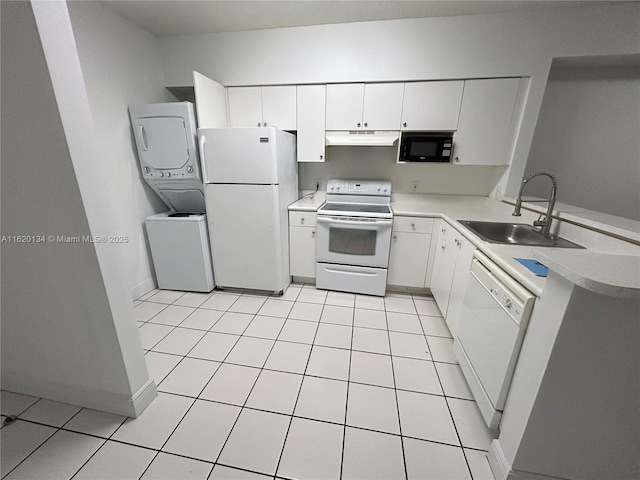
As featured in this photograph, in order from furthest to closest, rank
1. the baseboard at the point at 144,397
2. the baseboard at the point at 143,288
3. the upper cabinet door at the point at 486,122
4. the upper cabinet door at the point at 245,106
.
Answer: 1. the upper cabinet door at the point at 245,106
2. the baseboard at the point at 143,288
3. the upper cabinet door at the point at 486,122
4. the baseboard at the point at 144,397

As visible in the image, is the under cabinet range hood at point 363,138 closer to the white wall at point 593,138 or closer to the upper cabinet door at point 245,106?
the upper cabinet door at point 245,106

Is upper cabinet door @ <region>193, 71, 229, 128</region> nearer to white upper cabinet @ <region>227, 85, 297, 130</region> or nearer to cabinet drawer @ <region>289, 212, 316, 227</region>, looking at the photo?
white upper cabinet @ <region>227, 85, 297, 130</region>

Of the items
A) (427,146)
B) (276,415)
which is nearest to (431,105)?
(427,146)

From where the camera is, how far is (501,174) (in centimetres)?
248

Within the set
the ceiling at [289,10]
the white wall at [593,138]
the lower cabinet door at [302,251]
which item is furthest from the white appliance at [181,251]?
the white wall at [593,138]

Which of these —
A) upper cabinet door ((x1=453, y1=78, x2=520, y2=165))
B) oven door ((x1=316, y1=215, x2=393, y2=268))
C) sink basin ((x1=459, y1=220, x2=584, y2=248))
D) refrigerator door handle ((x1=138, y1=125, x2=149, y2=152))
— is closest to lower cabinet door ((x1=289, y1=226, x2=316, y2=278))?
oven door ((x1=316, y1=215, x2=393, y2=268))

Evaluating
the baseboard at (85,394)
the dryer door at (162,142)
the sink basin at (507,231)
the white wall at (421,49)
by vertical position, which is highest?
the white wall at (421,49)

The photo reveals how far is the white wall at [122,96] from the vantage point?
1.92m

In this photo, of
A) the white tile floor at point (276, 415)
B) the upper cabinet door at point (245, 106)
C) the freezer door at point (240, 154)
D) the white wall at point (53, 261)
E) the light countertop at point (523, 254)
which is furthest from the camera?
the upper cabinet door at point (245, 106)

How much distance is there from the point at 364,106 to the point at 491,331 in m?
Result: 2.13

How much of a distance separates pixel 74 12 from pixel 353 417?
10.7ft

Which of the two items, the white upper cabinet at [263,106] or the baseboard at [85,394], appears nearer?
the baseboard at [85,394]

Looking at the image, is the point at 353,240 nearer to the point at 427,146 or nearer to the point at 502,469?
the point at 427,146

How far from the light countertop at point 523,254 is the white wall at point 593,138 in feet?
2.58
